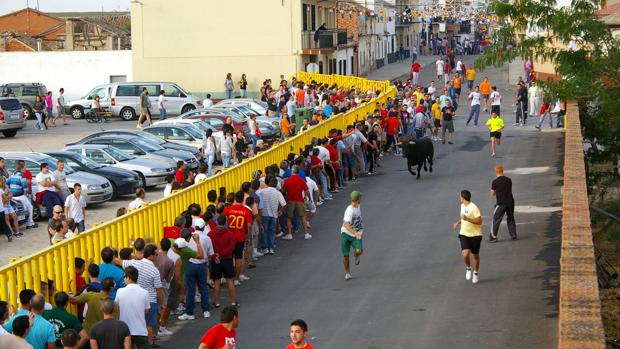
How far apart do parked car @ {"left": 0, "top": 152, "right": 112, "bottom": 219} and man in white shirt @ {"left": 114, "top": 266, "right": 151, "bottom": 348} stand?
13.1 metres

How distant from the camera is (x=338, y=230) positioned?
23.4 m

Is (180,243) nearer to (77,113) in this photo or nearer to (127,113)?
(127,113)

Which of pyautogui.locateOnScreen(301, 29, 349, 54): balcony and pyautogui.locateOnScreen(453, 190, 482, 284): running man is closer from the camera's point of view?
pyautogui.locateOnScreen(453, 190, 482, 284): running man

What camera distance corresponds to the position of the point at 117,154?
30.4 m

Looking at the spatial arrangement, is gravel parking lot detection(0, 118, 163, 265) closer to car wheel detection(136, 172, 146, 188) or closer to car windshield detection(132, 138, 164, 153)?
car wheel detection(136, 172, 146, 188)

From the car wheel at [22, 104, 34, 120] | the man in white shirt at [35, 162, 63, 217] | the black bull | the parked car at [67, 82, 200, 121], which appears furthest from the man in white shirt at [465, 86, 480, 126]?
the car wheel at [22, 104, 34, 120]

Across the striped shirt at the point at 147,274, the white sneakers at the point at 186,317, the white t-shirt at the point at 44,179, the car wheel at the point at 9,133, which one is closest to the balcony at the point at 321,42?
the car wheel at the point at 9,133

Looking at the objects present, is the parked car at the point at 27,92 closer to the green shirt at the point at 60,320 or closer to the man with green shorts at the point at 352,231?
the man with green shorts at the point at 352,231

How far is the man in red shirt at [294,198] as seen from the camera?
22.2 meters

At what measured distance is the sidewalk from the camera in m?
75.3

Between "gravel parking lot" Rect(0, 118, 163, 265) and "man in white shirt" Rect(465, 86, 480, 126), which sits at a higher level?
"man in white shirt" Rect(465, 86, 480, 126)

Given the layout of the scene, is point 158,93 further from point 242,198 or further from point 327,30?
point 242,198

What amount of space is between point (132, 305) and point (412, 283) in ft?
20.5

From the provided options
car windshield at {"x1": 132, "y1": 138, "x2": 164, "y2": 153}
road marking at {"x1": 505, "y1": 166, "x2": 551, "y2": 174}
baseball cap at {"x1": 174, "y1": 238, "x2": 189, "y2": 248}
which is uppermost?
car windshield at {"x1": 132, "y1": 138, "x2": 164, "y2": 153}
